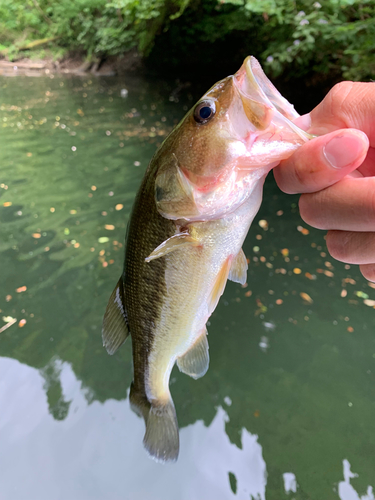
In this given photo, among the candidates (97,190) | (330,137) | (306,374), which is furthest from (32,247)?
(330,137)

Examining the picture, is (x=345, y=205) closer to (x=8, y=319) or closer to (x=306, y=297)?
(x=306, y=297)

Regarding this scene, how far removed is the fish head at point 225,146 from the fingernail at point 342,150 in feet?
0.37

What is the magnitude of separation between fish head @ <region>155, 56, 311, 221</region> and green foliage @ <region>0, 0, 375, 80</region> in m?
4.18

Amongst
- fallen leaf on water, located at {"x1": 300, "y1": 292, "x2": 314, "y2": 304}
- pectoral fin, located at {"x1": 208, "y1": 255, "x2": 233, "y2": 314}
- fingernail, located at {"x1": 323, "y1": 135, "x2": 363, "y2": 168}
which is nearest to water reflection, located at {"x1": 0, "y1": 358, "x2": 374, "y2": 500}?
fallen leaf on water, located at {"x1": 300, "y1": 292, "x2": 314, "y2": 304}

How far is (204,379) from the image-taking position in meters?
2.94

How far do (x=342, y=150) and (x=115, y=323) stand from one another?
1.28 m

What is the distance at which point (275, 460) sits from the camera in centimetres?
246

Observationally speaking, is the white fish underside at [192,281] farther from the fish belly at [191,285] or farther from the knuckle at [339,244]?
the knuckle at [339,244]

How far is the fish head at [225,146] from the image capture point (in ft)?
3.45

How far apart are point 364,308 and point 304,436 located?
164cm

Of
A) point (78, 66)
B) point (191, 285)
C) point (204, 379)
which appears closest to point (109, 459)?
point (204, 379)

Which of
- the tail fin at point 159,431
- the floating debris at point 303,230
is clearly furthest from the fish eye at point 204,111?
the floating debris at point 303,230

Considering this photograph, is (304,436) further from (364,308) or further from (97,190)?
(97,190)

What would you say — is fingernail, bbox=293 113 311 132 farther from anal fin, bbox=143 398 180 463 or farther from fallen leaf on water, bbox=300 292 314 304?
fallen leaf on water, bbox=300 292 314 304
